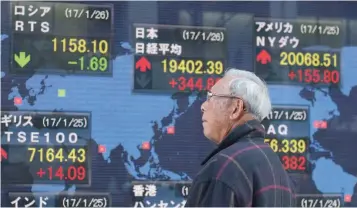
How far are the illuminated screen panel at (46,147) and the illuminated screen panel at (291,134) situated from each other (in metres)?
1.05

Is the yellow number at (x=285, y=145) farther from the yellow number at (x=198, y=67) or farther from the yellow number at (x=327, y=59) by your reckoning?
the yellow number at (x=198, y=67)

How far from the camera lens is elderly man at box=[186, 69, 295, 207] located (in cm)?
174

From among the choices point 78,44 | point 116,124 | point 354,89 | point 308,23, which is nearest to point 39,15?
point 78,44

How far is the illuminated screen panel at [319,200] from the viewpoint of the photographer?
407cm

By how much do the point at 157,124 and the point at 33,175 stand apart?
72cm

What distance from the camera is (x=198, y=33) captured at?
400cm

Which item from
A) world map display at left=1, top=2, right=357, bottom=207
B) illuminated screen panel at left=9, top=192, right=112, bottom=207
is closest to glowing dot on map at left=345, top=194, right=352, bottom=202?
world map display at left=1, top=2, right=357, bottom=207

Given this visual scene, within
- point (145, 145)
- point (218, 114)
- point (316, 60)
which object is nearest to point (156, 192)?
point (145, 145)

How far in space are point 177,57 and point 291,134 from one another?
793 millimetres

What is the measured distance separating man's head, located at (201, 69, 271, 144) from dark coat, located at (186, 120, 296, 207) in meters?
0.03

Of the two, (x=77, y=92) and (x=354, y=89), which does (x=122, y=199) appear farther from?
(x=354, y=89)

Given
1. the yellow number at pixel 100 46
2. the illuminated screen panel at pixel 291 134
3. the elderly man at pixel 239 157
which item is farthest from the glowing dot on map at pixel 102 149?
the elderly man at pixel 239 157

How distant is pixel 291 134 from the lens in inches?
160

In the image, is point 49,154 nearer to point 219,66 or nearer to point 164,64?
point 164,64
